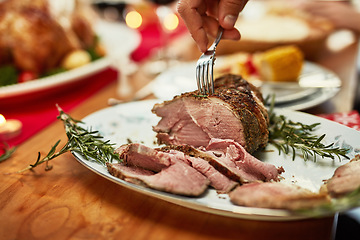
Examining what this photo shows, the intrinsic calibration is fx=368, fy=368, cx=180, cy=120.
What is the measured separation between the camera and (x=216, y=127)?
5.41 ft

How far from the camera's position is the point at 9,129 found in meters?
2.16

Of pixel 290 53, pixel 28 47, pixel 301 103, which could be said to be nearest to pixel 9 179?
pixel 28 47

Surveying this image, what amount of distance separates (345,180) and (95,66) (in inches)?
86.5

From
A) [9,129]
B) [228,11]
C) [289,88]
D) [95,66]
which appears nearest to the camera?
[228,11]

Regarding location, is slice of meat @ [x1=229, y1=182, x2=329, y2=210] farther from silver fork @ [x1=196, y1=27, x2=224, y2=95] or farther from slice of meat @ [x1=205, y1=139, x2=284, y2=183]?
silver fork @ [x1=196, y1=27, x2=224, y2=95]

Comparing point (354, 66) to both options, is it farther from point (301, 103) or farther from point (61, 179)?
point (61, 179)

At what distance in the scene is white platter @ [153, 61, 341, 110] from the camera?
91.0 inches

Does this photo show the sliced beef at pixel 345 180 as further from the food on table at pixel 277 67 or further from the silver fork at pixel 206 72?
the food on table at pixel 277 67

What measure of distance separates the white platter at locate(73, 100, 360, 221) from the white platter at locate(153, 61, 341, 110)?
0.29m

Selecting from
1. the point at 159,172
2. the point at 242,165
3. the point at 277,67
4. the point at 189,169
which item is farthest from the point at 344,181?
the point at 277,67

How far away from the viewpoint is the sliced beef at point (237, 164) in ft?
4.69

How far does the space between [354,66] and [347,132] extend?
1.94 m

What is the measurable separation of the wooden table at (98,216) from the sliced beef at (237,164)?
7.5 inches

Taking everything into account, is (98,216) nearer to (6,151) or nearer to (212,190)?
(212,190)
